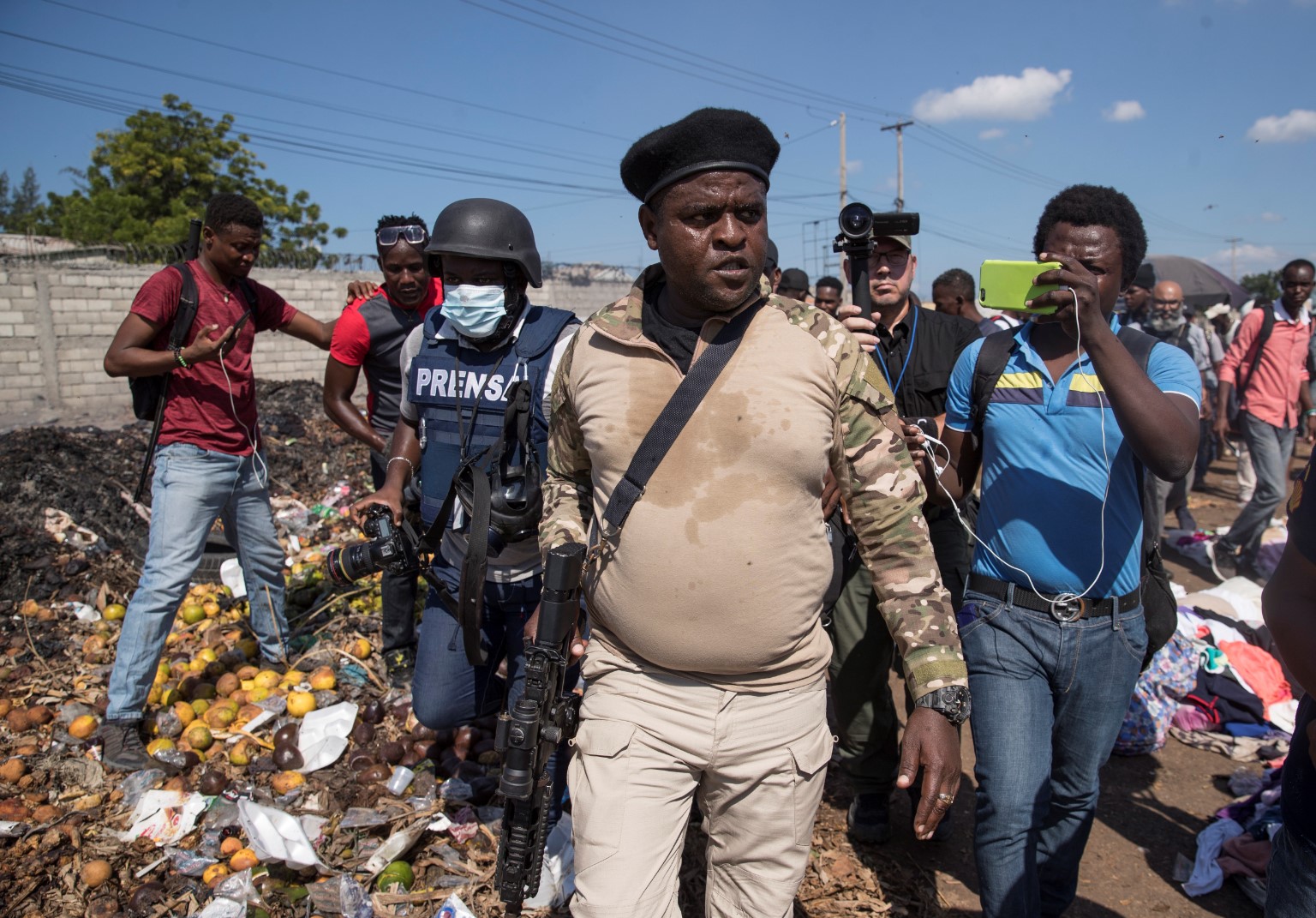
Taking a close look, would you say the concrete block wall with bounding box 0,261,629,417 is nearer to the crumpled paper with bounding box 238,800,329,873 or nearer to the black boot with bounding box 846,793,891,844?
the crumpled paper with bounding box 238,800,329,873

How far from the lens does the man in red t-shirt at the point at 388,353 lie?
469cm

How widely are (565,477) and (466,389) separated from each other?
1013 millimetres

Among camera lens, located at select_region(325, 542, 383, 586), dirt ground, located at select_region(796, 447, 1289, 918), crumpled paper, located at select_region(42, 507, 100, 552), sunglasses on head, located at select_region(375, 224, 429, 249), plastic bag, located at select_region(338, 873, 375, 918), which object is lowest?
dirt ground, located at select_region(796, 447, 1289, 918)

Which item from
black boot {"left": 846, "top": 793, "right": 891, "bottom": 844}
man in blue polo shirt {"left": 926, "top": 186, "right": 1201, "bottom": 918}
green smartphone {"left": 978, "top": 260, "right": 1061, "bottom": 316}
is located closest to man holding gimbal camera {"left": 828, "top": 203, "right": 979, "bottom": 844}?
black boot {"left": 846, "top": 793, "right": 891, "bottom": 844}

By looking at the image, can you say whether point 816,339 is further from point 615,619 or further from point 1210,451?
point 1210,451

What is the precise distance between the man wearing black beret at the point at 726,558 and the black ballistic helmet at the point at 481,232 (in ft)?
3.87

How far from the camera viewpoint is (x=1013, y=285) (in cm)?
245

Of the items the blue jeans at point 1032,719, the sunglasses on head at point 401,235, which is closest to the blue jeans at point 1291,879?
the blue jeans at point 1032,719

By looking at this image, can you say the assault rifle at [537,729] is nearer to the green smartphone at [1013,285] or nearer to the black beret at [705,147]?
the black beret at [705,147]

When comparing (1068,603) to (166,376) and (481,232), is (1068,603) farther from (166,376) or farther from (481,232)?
(166,376)

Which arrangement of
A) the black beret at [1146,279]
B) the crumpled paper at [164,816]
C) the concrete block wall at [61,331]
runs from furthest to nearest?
1. the concrete block wall at [61,331]
2. the black beret at [1146,279]
3. the crumpled paper at [164,816]

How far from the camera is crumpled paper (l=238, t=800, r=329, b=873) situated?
3160 millimetres

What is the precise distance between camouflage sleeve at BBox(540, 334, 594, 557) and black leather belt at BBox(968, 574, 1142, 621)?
1.29m

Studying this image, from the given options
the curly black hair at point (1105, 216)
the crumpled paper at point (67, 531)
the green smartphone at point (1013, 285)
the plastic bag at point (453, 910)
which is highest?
the curly black hair at point (1105, 216)
